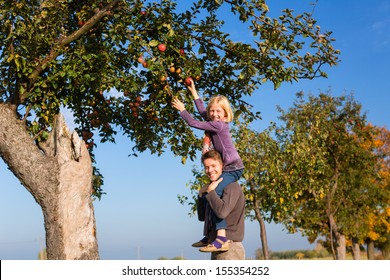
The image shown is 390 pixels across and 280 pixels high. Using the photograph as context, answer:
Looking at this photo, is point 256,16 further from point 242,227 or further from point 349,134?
point 349,134

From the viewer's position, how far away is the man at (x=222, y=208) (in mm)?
7277

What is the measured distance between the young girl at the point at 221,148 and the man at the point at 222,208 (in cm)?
10

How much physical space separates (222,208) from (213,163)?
778 millimetres

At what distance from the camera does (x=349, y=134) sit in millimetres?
33781

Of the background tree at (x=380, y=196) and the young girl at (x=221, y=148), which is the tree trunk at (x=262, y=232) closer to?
the background tree at (x=380, y=196)

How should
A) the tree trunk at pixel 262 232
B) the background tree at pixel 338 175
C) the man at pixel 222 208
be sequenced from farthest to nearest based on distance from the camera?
the background tree at pixel 338 175 < the tree trunk at pixel 262 232 < the man at pixel 222 208

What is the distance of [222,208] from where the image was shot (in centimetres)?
723

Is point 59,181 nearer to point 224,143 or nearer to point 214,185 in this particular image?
point 224,143

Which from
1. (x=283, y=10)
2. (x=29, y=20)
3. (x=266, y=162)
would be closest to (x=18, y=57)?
(x=29, y=20)

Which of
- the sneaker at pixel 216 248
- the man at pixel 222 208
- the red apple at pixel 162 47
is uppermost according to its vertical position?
the red apple at pixel 162 47

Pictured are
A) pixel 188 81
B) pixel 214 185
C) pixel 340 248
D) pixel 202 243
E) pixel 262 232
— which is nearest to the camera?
pixel 214 185

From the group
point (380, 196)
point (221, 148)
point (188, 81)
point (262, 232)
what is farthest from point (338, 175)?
point (221, 148)

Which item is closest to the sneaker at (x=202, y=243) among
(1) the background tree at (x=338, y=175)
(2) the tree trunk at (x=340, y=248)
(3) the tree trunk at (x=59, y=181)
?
(3) the tree trunk at (x=59, y=181)

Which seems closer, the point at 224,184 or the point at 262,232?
the point at 224,184
